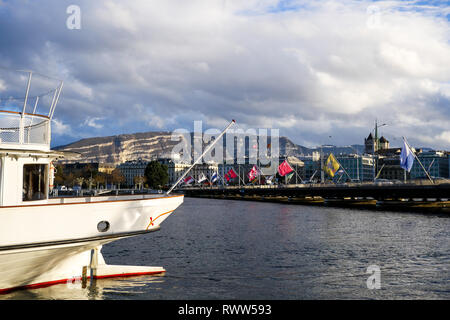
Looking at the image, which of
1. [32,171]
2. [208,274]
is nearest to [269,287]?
[208,274]

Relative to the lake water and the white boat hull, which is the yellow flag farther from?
the white boat hull

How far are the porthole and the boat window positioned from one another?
2782 mm

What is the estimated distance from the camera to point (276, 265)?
1114 inches

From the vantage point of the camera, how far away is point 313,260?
3005 centimetres

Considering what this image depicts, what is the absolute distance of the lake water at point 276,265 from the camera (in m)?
21.4

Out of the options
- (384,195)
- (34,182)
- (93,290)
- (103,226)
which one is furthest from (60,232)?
(384,195)

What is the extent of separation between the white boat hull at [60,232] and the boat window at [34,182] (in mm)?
813

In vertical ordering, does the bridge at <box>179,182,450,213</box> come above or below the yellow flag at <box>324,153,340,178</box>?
below

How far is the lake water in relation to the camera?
70.1 feet

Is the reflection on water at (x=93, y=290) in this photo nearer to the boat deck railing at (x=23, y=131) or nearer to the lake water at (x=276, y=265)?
the lake water at (x=276, y=265)

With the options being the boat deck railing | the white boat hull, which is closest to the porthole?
the white boat hull

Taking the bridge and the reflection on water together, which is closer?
the reflection on water

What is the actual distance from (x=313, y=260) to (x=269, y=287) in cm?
827
